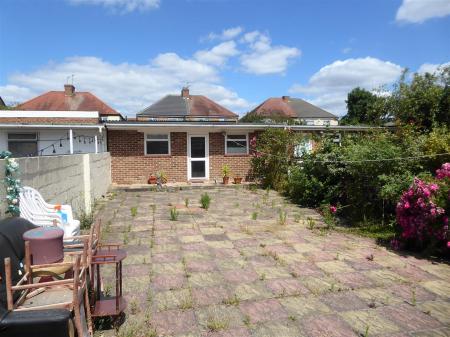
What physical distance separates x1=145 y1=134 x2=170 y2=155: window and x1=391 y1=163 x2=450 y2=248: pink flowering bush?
10186mm

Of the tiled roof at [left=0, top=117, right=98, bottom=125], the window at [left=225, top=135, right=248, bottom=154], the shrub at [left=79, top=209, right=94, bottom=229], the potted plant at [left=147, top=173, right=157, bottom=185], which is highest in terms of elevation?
the tiled roof at [left=0, top=117, right=98, bottom=125]

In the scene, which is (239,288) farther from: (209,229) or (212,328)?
(209,229)

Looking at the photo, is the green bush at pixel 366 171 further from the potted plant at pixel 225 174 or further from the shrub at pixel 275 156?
the potted plant at pixel 225 174

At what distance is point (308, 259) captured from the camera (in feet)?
16.4

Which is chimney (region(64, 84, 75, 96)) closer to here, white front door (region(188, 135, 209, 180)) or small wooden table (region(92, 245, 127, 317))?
white front door (region(188, 135, 209, 180))

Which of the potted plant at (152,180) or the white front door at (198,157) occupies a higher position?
the white front door at (198,157)

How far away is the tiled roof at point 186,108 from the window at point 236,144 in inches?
564

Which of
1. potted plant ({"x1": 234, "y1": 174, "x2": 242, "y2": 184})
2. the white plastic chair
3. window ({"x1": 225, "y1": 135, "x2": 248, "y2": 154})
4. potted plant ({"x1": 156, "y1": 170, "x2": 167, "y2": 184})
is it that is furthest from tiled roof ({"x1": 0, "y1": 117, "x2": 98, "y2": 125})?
the white plastic chair

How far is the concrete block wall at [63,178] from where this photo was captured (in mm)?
4422

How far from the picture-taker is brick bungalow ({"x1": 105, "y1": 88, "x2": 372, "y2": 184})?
13648mm

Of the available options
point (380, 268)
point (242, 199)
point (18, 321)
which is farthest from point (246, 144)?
point (18, 321)

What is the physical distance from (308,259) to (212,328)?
233 centimetres

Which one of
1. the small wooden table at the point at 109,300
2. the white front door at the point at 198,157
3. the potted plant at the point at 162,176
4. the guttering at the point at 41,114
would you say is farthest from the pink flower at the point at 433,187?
the guttering at the point at 41,114

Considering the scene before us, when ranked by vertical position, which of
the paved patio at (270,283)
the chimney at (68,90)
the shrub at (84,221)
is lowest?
the paved patio at (270,283)
